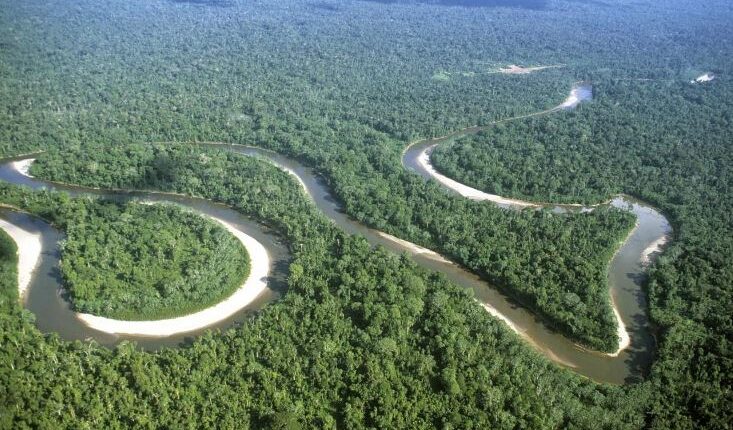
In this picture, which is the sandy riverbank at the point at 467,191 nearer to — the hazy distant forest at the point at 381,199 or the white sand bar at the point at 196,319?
the hazy distant forest at the point at 381,199

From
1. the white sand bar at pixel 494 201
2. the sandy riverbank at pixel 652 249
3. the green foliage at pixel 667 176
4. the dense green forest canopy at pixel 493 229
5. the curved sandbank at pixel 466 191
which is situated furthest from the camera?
the curved sandbank at pixel 466 191

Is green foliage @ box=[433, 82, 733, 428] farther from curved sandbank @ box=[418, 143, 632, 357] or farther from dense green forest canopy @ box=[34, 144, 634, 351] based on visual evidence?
dense green forest canopy @ box=[34, 144, 634, 351]

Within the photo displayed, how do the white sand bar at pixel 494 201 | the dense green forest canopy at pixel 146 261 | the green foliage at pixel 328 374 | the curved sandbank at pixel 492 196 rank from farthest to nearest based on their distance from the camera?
the curved sandbank at pixel 492 196, the white sand bar at pixel 494 201, the dense green forest canopy at pixel 146 261, the green foliage at pixel 328 374

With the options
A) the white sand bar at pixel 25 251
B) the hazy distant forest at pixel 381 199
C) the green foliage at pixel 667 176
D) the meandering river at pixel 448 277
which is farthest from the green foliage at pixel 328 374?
the green foliage at pixel 667 176

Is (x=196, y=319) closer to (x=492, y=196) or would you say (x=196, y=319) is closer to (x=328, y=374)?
(x=328, y=374)

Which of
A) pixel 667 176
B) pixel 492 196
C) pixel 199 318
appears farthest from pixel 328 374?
pixel 667 176

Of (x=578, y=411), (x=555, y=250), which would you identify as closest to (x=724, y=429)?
(x=578, y=411)

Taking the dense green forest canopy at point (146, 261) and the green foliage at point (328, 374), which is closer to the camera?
the green foliage at point (328, 374)
